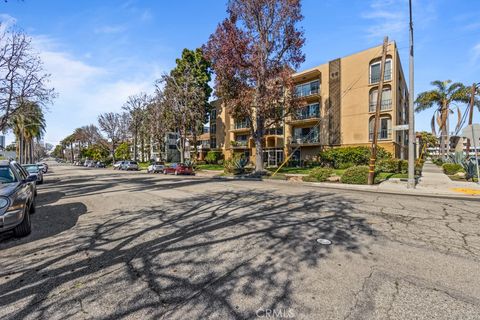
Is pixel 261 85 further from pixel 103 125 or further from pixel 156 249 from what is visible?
pixel 103 125

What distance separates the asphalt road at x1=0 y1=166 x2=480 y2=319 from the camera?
8.75ft

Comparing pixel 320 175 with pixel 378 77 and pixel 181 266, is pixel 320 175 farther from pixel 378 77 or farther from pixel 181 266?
pixel 378 77

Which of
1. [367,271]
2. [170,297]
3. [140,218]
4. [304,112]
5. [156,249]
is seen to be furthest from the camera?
[304,112]

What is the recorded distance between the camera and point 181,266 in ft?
12.0

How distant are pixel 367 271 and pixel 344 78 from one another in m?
29.8

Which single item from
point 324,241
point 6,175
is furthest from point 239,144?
point 324,241

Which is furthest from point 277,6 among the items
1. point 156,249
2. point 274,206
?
point 156,249

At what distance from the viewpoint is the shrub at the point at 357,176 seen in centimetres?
1553

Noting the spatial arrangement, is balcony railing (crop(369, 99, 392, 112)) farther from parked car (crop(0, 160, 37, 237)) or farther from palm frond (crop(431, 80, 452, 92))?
parked car (crop(0, 160, 37, 237))

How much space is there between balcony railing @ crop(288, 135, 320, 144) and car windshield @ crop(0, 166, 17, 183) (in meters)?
29.0

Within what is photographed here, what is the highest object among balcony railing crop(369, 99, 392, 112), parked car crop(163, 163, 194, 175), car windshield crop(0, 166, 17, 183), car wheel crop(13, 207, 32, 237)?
balcony railing crop(369, 99, 392, 112)

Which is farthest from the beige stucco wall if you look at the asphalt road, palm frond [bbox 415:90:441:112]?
the asphalt road

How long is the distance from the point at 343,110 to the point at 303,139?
5.92 metres

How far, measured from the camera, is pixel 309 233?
204 inches
